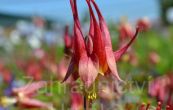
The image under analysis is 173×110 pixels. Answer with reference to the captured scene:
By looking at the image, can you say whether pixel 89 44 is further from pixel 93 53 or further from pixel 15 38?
pixel 15 38

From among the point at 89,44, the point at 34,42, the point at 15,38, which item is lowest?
the point at 89,44

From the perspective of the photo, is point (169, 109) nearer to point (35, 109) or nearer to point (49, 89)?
point (35, 109)

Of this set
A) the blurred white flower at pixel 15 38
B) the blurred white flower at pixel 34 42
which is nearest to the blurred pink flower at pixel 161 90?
the blurred white flower at pixel 34 42

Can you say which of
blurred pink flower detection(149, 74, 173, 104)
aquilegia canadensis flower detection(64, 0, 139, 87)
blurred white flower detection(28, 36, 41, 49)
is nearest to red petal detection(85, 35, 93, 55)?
aquilegia canadensis flower detection(64, 0, 139, 87)

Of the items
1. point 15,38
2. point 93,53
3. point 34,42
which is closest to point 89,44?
point 93,53

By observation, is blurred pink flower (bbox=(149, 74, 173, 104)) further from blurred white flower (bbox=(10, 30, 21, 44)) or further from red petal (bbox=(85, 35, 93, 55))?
blurred white flower (bbox=(10, 30, 21, 44))

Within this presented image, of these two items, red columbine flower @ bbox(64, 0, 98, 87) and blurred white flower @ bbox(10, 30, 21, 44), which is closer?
red columbine flower @ bbox(64, 0, 98, 87)

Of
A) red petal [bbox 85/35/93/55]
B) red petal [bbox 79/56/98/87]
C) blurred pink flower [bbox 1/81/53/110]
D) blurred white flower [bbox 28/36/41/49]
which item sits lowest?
blurred pink flower [bbox 1/81/53/110]

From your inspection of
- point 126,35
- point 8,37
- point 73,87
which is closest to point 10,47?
point 8,37
